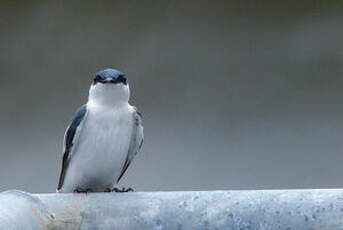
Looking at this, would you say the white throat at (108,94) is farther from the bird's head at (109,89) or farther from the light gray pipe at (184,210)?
the light gray pipe at (184,210)

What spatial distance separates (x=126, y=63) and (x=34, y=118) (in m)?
0.37

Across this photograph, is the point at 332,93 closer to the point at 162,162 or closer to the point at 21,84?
the point at 162,162

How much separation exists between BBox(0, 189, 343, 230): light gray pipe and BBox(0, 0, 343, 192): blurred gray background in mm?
1581

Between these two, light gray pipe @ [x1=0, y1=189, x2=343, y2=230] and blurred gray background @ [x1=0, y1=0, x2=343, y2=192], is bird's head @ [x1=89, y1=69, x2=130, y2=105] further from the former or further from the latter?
light gray pipe @ [x1=0, y1=189, x2=343, y2=230]

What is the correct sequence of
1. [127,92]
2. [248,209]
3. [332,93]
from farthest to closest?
[332,93] < [127,92] < [248,209]

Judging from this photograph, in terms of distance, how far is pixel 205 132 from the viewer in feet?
9.83

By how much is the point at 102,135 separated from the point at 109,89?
120 millimetres

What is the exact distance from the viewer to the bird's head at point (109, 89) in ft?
7.30

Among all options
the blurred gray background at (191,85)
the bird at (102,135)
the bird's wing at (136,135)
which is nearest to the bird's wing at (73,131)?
the bird at (102,135)

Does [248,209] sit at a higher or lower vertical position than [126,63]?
lower

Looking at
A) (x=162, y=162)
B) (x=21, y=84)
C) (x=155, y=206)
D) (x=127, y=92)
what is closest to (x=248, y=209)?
(x=155, y=206)

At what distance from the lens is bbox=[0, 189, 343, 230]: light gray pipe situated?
1.25 metres

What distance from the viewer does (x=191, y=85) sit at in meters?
3.04

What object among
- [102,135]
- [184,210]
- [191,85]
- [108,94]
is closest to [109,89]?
[108,94]
